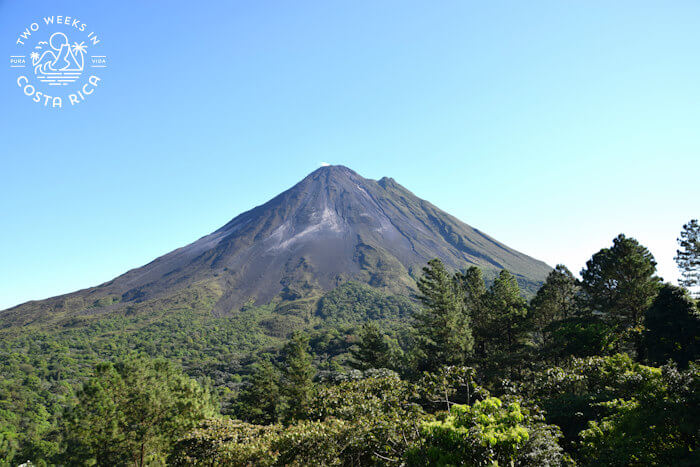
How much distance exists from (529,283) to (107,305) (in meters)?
215

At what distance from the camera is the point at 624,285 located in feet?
77.4

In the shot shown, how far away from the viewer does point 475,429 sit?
244 inches

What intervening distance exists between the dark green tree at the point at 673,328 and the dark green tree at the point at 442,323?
1206 cm

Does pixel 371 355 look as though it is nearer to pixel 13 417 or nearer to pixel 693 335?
pixel 693 335

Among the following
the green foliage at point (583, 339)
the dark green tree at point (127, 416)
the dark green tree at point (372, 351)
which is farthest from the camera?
the dark green tree at point (372, 351)

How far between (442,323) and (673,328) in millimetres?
14439

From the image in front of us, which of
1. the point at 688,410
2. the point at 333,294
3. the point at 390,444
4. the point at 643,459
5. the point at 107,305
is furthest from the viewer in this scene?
the point at 107,305

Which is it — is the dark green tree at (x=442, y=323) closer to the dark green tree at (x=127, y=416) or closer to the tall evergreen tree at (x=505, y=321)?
the tall evergreen tree at (x=505, y=321)

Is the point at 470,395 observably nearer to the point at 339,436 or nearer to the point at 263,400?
the point at 339,436

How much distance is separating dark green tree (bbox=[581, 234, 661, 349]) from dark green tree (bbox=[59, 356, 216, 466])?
2947 cm

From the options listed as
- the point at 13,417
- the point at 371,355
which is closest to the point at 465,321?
the point at 371,355

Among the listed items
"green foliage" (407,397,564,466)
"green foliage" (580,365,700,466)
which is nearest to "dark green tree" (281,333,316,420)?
"green foliage" (407,397,564,466)

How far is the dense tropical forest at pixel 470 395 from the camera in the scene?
20.2 feet

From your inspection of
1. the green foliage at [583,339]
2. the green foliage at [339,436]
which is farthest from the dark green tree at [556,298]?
the green foliage at [339,436]
